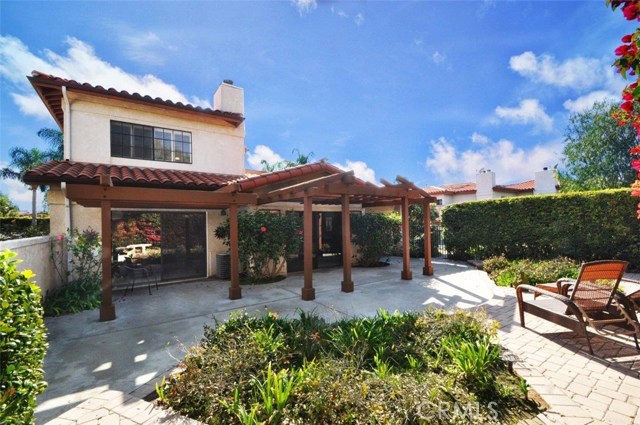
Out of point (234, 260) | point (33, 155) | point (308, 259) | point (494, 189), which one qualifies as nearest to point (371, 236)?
point (308, 259)

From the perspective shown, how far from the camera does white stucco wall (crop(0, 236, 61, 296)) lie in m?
6.13

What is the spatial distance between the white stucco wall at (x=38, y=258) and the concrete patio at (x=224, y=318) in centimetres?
132

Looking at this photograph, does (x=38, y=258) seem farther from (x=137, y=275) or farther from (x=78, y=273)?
(x=137, y=275)

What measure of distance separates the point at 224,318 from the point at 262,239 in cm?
416

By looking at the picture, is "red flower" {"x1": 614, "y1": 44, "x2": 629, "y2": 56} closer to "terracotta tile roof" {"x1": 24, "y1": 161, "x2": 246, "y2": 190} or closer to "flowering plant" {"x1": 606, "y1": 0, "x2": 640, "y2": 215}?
"flowering plant" {"x1": 606, "y1": 0, "x2": 640, "y2": 215}

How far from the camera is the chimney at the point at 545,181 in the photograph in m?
22.8

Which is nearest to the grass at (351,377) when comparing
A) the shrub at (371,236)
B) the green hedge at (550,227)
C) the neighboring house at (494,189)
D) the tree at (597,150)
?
the shrub at (371,236)

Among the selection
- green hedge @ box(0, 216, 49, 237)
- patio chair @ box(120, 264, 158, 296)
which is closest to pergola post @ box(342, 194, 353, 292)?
patio chair @ box(120, 264, 158, 296)

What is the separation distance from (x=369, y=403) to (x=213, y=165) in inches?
459

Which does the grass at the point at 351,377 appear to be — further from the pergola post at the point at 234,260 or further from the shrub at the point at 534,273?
the shrub at the point at 534,273

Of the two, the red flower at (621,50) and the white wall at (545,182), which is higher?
the white wall at (545,182)

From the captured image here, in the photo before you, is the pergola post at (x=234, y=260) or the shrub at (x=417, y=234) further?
the shrub at (x=417, y=234)

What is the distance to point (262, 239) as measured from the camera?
10859 mm

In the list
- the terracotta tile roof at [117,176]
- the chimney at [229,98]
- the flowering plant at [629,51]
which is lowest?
the flowering plant at [629,51]
